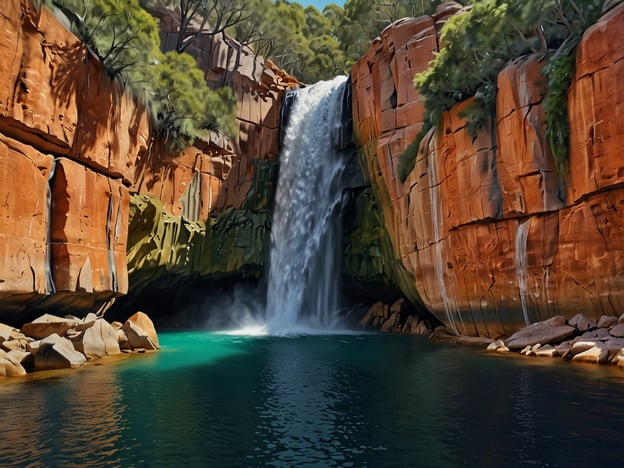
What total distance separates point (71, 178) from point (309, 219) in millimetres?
14000

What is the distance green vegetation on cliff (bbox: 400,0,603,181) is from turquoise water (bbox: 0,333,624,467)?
826 centimetres

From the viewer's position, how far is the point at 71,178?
16938 millimetres

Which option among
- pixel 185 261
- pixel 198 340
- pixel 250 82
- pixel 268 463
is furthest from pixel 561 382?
pixel 250 82

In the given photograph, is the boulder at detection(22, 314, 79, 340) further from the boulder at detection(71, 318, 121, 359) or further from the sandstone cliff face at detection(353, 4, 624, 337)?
the sandstone cliff face at detection(353, 4, 624, 337)

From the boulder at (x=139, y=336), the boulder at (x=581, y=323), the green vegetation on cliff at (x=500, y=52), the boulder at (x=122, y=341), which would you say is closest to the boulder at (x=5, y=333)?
the boulder at (x=122, y=341)

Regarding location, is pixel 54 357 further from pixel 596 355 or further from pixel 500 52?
pixel 500 52

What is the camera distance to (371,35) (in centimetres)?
3978

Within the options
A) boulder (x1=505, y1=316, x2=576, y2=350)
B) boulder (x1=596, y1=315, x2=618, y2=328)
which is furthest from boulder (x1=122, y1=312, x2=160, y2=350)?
→ boulder (x1=596, y1=315, x2=618, y2=328)

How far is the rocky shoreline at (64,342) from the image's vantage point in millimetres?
12211

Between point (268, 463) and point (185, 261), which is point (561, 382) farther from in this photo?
point (185, 261)

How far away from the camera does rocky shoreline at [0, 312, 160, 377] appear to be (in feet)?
40.1

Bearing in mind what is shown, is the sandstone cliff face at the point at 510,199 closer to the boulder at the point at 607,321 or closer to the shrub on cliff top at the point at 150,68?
the boulder at the point at 607,321

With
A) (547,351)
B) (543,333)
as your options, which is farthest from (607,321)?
(543,333)

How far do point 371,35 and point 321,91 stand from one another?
40.4 ft
